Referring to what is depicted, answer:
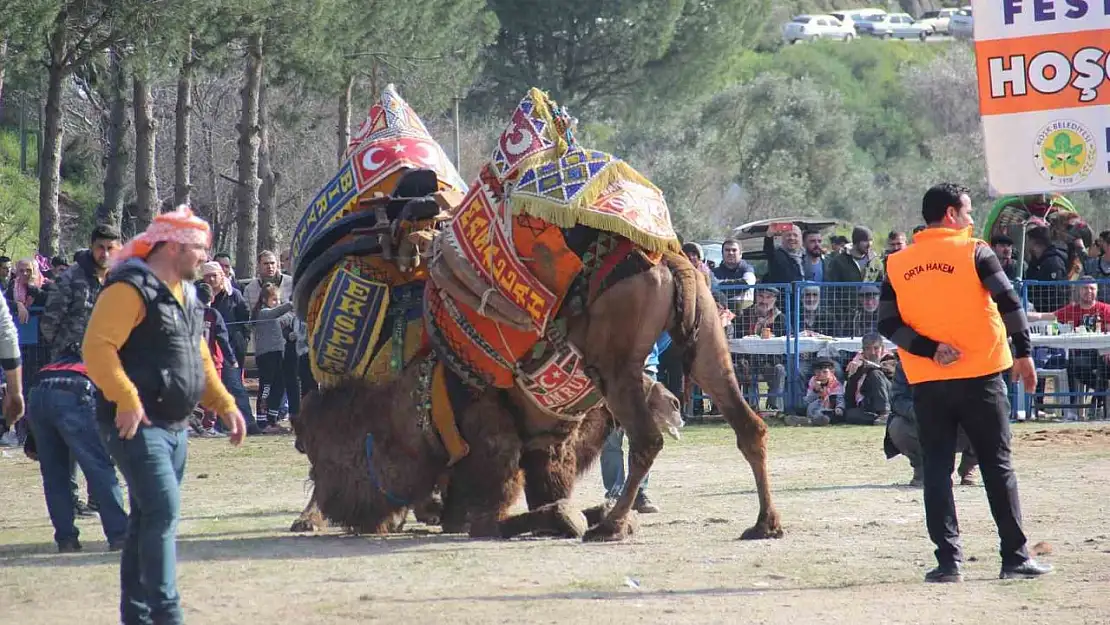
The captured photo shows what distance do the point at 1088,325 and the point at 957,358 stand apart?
9678 millimetres

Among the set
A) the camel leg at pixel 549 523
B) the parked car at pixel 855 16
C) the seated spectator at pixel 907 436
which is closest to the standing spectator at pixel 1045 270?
the seated spectator at pixel 907 436

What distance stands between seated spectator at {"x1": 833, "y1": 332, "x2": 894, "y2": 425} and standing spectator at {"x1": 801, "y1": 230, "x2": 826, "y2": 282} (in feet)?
5.52

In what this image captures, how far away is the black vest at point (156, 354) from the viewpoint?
6.41 meters

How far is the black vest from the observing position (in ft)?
21.0

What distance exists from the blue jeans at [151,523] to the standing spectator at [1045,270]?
12120 millimetres

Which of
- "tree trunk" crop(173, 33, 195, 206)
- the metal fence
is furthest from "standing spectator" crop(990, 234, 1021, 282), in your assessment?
"tree trunk" crop(173, 33, 195, 206)

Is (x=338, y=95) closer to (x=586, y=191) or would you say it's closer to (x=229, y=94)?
(x=229, y=94)

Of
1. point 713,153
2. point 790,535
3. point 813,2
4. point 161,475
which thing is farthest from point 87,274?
point 813,2

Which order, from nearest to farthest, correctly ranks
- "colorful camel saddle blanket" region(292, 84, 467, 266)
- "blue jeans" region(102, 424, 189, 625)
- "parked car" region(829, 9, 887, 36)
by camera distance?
"blue jeans" region(102, 424, 189, 625) → "colorful camel saddle blanket" region(292, 84, 467, 266) → "parked car" region(829, 9, 887, 36)

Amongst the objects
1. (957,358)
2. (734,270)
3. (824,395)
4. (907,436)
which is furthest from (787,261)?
(957,358)

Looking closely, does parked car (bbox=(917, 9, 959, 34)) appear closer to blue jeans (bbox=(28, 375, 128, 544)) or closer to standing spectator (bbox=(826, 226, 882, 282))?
standing spectator (bbox=(826, 226, 882, 282))

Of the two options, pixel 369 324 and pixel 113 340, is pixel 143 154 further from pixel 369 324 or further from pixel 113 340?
pixel 113 340

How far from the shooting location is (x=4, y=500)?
39.7 ft

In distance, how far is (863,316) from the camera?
57.4ft
